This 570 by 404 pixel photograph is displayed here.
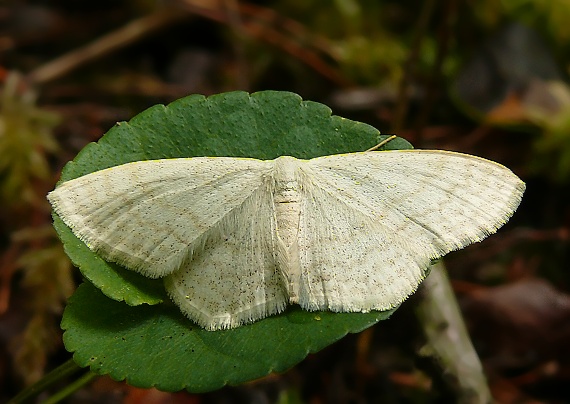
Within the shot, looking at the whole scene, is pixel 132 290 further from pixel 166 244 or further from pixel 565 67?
pixel 565 67

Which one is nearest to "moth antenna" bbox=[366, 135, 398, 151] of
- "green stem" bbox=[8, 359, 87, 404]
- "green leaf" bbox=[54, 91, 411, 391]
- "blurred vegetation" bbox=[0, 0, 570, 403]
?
"green leaf" bbox=[54, 91, 411, 391]

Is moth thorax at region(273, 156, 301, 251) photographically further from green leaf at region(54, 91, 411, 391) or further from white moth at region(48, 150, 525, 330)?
green leaf at region(54, 91, 411, 391)

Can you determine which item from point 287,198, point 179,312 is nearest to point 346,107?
point 287,198

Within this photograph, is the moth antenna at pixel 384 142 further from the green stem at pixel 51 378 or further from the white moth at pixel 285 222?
the green stem at pixel 51 378

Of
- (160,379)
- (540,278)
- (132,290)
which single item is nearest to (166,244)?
(132,290)

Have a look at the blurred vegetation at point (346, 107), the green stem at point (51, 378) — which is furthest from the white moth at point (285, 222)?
the blurred vegetation at point (346, 107)

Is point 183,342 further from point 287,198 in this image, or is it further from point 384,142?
point 384,142
